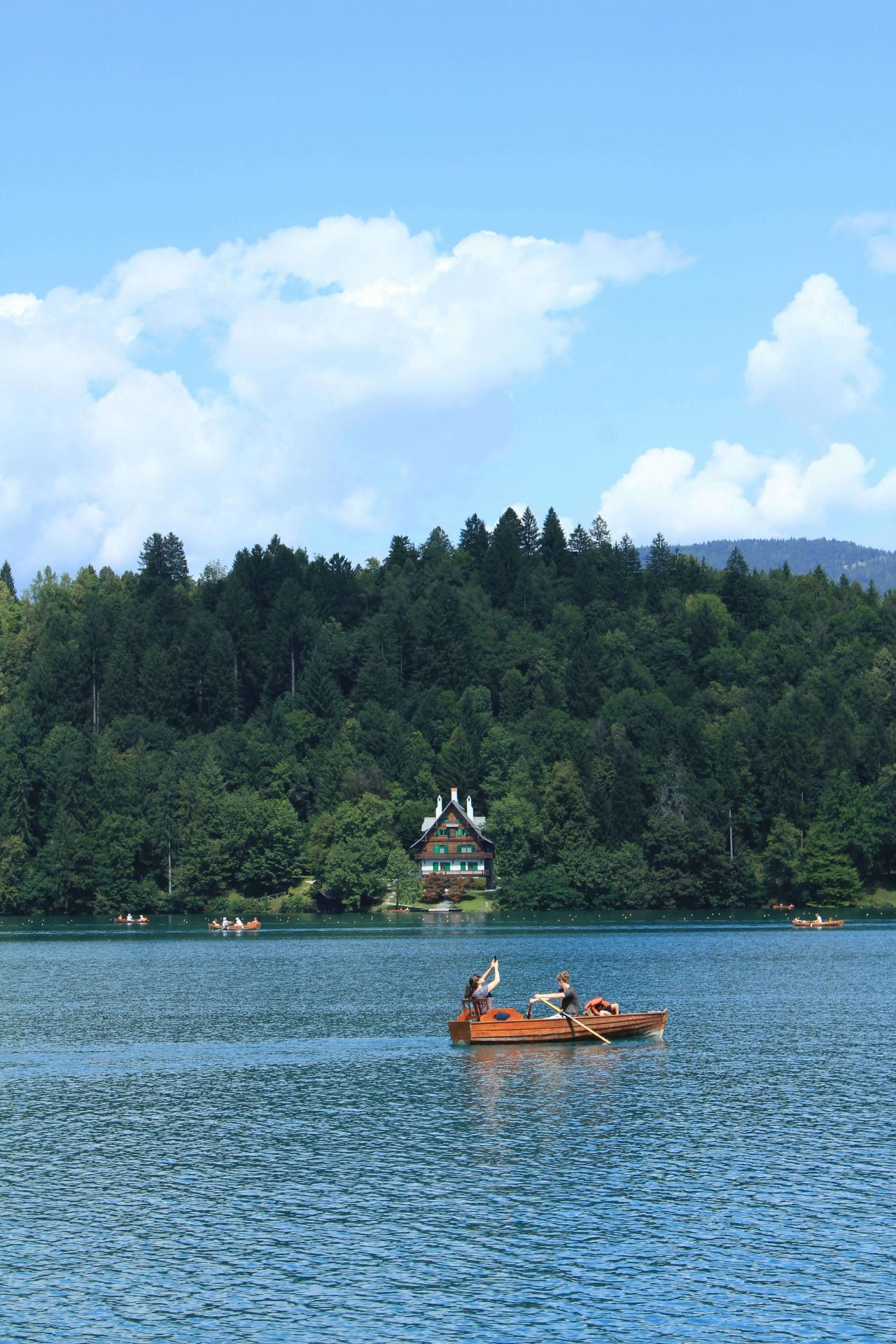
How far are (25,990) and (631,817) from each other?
116 metres

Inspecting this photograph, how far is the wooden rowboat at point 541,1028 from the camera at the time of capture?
218 ft

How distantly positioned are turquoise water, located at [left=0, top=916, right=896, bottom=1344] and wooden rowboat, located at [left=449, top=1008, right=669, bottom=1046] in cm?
101

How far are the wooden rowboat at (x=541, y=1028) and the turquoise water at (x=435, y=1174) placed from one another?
1.01 m

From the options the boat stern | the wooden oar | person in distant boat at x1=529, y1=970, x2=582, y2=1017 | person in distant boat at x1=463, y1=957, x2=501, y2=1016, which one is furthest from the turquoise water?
person in distant boat at x1=463, y1=957, x2=501, y2=1016

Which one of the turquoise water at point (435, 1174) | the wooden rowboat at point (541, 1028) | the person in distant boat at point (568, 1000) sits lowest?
the turquoise water at point (435, 1174)

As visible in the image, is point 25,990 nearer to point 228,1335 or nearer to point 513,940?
point 513,940

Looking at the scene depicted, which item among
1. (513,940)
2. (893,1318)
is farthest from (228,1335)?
(513,940)

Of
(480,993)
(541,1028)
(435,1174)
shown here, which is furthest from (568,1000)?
(435,1174)

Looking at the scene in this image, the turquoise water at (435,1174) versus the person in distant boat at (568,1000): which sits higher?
the person in distant boat at (568,1000)

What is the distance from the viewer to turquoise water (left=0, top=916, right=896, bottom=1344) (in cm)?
3153

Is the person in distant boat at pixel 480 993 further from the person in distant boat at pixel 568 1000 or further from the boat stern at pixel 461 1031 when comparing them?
the person in distant boat at pixel 568 1000

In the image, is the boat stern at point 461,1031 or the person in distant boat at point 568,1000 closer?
the boat stern at point 461,1031

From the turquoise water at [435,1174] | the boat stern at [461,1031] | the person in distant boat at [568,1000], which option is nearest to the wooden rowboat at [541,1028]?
the boat stern at [461,1031]

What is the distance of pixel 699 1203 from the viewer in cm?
3941
